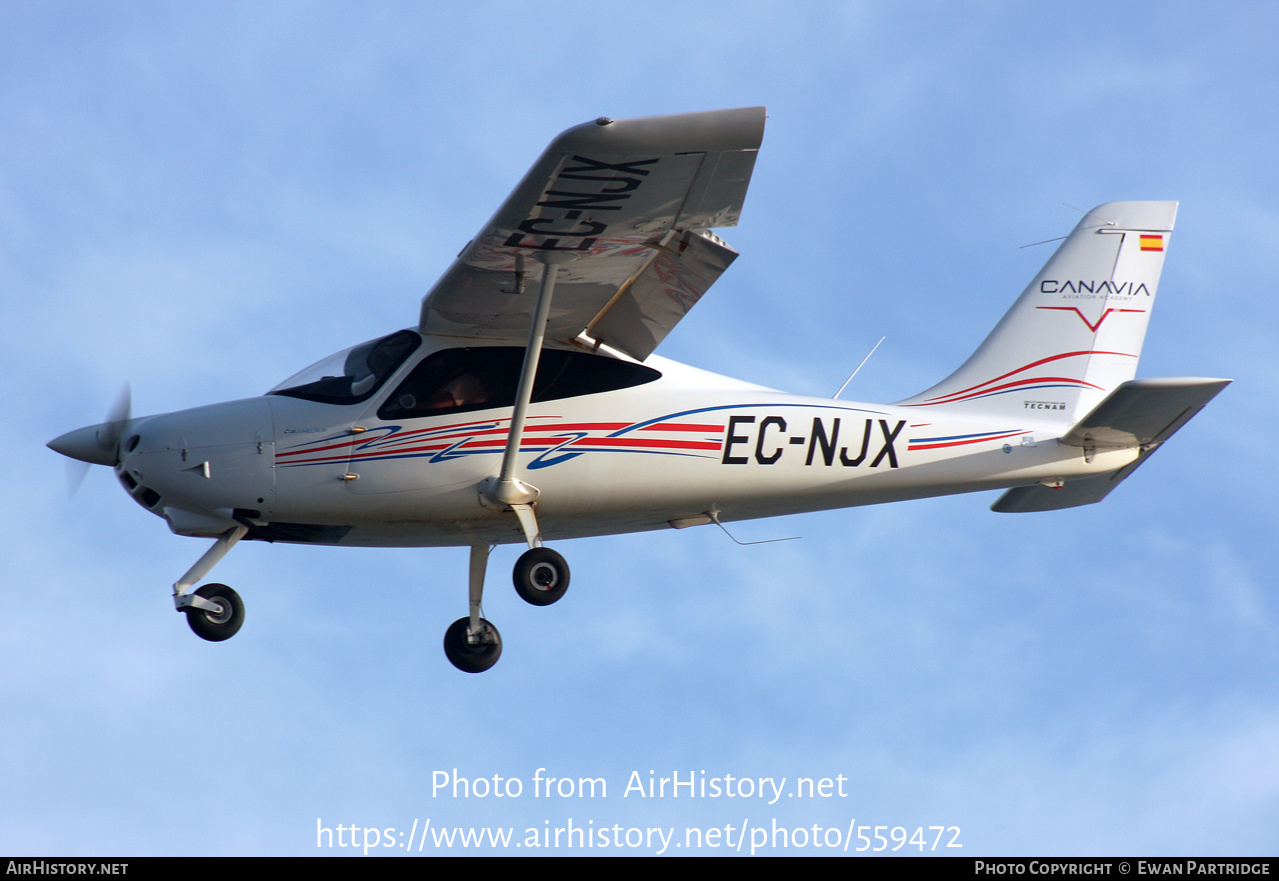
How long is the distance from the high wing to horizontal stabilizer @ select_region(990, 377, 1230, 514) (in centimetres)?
351

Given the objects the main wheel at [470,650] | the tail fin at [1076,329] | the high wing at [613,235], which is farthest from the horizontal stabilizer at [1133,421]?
the main wheel at [470,650]

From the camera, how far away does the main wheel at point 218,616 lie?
11453mm

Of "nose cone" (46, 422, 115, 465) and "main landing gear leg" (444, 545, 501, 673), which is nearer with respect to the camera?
"nose cone" (46, 422, 115, 465)

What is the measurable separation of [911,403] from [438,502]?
455 centimetres

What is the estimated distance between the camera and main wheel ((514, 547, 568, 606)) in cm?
1148

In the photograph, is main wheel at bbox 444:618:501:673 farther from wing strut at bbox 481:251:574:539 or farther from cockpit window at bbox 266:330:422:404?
cockpit window at bbox 266:330:422:404

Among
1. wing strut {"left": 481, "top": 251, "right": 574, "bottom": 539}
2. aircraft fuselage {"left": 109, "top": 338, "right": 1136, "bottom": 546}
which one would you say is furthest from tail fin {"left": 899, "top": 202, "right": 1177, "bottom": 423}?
wing strut {"left": 481, "top": 251, "right": 574, "bottom": 539}

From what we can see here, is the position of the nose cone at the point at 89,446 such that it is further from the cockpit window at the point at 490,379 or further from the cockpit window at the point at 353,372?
the cockpit window at the point at 490,379

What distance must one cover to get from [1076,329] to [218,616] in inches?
328

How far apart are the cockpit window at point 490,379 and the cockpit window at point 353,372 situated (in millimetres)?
198

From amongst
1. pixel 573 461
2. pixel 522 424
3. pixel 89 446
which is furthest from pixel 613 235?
pixel 89 446

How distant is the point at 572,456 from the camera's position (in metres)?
11.9

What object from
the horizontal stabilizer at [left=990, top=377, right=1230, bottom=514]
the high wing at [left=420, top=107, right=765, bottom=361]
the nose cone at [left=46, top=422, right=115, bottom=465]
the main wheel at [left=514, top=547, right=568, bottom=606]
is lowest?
the main wheel at [left=514, top=547, right=568, bottom=606]

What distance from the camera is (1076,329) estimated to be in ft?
44.9
